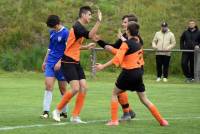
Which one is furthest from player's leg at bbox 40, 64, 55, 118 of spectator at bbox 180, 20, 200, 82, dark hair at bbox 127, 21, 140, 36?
spectator at bbox 180, 20, 200, 82

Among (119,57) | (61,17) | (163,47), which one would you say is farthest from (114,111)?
(61,17)

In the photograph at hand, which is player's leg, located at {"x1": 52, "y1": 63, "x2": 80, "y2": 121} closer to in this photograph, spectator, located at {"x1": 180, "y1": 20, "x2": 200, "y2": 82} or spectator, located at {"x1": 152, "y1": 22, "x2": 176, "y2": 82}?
spectator, located at {"x1": 152, "y1": 22, "x2": 176, "y2": 82}

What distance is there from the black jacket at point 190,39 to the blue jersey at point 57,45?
12296 mm

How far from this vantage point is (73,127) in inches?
440

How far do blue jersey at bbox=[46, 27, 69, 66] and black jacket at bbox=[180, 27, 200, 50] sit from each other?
1230 cm

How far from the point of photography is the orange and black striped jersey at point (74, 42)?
38.6 ft

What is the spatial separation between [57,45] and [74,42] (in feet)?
2.91

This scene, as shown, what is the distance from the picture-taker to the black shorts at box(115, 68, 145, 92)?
11438 millimetres

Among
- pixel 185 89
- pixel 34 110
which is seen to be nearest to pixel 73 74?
pixel 34 110

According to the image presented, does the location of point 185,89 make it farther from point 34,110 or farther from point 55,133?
point 55,133

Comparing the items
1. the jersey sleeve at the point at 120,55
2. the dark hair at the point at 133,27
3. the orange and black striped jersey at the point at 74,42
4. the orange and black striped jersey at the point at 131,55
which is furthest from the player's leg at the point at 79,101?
the dark hair at the point at 133,27

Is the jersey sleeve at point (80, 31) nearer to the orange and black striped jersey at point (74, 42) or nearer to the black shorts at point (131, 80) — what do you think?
the orange and black striped jersey at point (74, 42)

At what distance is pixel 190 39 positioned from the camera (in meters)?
24.6

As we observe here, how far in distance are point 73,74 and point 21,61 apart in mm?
15813
